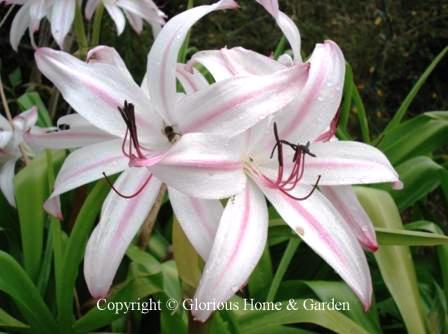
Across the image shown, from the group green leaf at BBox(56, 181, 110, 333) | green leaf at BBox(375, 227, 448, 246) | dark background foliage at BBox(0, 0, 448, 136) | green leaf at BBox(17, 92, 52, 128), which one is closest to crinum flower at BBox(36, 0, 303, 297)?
green leaf at BBox(56, 181, 110, 333)

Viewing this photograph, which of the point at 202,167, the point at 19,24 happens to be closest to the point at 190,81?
the point at 202,167

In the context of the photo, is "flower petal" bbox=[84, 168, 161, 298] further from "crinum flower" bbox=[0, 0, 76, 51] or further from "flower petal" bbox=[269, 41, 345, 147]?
"crinum flower" bbox=[0, 0, 76, 51]

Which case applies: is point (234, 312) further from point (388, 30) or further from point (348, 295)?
point (388, 30)

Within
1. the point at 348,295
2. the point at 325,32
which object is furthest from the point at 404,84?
the point at 348,295

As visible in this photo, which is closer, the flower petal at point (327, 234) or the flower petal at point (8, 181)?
the flower petal at point (327, 234)

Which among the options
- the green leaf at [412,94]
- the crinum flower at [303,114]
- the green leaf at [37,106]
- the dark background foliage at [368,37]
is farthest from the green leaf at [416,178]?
the dark background foliage at [368,37]

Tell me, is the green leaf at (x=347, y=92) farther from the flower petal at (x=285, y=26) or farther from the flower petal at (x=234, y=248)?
the flower petal at (x=234, y=248)

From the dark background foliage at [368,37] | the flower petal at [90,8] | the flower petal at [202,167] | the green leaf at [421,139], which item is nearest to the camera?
the flower petal at [202,167]

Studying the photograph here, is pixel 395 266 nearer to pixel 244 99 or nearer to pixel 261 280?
pixel 261 280
